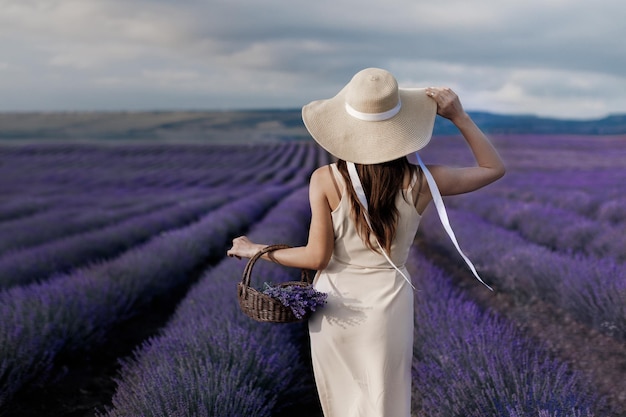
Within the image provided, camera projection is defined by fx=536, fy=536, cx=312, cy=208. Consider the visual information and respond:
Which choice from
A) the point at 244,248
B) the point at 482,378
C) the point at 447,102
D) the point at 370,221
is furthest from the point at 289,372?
the point at 447,102

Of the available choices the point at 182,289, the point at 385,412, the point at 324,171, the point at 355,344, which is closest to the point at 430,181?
the point at 324,171

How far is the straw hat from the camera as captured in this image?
1.37 meters

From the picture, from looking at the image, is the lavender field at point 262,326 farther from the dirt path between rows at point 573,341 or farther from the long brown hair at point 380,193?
the long brown hair at point 380,193

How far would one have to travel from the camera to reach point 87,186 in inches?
671

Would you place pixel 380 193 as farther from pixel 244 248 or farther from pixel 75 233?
pixel 75 233

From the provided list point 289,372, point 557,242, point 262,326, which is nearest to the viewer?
point 289,372

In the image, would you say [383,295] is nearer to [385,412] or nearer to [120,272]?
[385,412]

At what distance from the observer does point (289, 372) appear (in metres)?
2.59

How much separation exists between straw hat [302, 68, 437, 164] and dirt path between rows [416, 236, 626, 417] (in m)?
1.40

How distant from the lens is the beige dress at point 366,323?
1.50 m

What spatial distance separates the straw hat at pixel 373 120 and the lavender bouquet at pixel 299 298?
400 mm

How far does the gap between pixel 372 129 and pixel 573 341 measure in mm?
2594

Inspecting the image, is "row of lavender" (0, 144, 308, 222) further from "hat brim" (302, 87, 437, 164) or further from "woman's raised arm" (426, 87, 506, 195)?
"woman's raised arm" (426, 87, 506, 195)

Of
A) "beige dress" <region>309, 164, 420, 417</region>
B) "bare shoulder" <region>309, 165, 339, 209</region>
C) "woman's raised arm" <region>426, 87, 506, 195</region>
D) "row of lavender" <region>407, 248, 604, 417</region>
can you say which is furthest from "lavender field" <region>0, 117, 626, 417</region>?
"bare shoulder" <region>309, 165, 339, 209</region>
